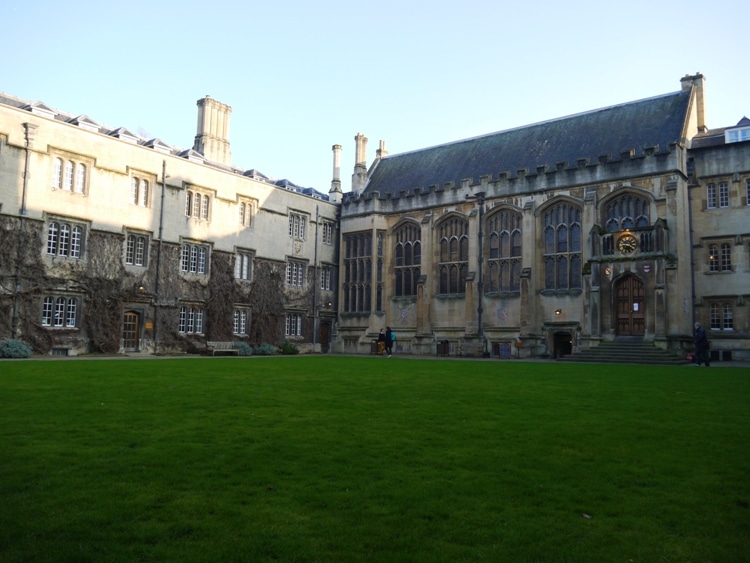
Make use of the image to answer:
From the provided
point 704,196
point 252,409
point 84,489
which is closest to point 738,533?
point 84,489

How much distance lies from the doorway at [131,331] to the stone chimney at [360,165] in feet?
63.5

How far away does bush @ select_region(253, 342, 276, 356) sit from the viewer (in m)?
35.6

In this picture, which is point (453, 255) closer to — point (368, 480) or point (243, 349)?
point (243, 349)

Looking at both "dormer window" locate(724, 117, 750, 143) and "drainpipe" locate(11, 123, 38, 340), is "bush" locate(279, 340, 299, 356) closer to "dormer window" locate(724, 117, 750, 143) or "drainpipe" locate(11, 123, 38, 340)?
"drainpipe" locate(11, 123, 38, 340)

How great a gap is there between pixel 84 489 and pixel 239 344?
30.1m

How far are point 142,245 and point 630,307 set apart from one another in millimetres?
24916

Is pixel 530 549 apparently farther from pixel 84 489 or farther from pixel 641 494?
pixel 84 489

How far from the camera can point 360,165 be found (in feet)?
150

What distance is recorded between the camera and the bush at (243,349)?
34.2m

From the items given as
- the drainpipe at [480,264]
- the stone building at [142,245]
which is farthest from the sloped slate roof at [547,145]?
the stone building at [142,245]

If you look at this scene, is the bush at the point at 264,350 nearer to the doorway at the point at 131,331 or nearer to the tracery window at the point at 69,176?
the doorway at the point at 131,331

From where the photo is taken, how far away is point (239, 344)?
114 ft

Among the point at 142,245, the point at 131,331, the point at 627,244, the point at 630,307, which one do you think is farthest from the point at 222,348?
the point at 627,244

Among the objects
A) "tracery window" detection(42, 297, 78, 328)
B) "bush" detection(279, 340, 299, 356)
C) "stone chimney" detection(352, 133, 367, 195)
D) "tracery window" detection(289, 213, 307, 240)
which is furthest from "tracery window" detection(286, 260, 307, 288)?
"tracery window" detection(42, 297, 78, 328)
